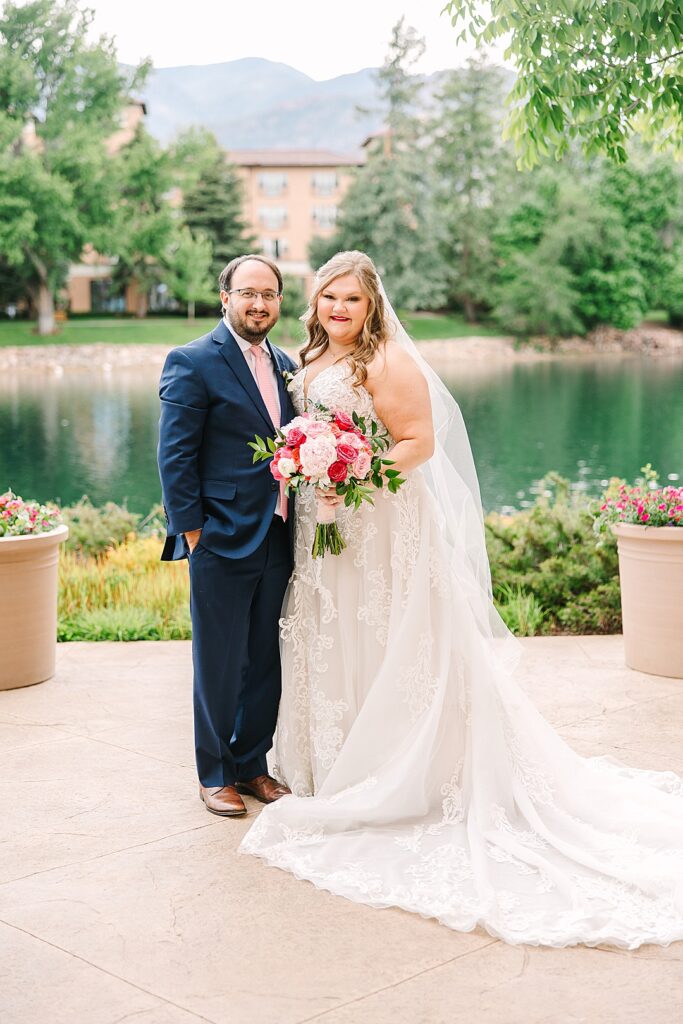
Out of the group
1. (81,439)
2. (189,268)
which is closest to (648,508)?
(81,439)

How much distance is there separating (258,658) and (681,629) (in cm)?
268

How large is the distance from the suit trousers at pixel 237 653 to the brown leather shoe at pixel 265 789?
27 mm

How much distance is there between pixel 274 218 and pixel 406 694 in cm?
6534

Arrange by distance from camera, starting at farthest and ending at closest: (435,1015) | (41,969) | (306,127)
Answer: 1. (306,127)
2. (41,969)
3. (435,1015)

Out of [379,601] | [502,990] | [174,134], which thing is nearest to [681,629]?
[379,601]

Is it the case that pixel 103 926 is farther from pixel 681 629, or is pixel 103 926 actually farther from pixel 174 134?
pixel 174 134

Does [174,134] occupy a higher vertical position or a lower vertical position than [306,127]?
lower

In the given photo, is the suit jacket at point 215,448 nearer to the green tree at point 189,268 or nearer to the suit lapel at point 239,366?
the suit lapel at point 239,366

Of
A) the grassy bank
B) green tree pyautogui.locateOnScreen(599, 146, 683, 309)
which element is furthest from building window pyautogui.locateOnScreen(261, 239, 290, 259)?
the grassy bank

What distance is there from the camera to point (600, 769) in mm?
4242

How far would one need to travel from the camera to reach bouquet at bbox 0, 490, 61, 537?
593cm

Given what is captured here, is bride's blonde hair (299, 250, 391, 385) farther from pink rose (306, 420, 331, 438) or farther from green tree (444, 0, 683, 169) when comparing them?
green tree (444, 0, 683, 169)

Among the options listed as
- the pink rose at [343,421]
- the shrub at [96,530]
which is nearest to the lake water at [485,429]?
the shrub at [96,530]

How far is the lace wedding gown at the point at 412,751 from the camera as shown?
360 centimetres
